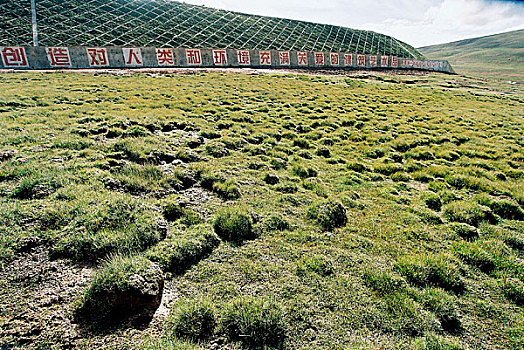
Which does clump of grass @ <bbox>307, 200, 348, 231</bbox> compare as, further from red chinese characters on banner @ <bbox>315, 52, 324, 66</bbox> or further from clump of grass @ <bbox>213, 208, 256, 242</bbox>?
red chinese characters on banner @ <bbox>315, 52, 324, 66</bbox>

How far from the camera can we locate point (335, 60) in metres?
47.7

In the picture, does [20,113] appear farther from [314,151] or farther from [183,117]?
[314,151]

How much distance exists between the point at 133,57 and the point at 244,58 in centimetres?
1552

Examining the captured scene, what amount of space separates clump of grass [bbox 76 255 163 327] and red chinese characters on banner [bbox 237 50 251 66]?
3957cm

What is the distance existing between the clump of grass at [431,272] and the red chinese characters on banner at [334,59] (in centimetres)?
4811

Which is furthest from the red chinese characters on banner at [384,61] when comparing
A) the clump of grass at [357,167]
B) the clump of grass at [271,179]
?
the clump of grass at [271,179]

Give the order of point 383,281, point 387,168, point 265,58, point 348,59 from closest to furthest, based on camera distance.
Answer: point 383,281 < point 387,168 < point 265,58 < point 348,59

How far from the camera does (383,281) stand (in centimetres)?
472

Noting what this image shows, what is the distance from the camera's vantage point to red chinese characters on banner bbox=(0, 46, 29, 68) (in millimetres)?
26297

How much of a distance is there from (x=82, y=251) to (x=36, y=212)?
1.61 m

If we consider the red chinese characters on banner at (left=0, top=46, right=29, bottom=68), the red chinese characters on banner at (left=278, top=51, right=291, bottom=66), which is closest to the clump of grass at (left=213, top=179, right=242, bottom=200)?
the red chinese characters on banner at (left=0, top=46, right=29, bottom=68)

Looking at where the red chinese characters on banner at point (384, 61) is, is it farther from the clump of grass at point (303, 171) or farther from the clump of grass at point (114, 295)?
the clump of grass at point (114, 295)

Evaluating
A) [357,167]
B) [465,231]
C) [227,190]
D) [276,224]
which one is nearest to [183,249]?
[276,224]

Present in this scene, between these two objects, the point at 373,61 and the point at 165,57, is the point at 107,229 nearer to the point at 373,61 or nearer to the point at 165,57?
the point at 165,57
